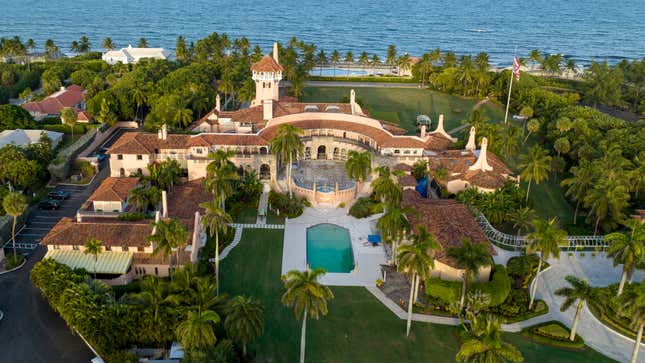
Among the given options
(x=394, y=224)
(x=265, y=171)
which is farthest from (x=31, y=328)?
(x=265, y=171)

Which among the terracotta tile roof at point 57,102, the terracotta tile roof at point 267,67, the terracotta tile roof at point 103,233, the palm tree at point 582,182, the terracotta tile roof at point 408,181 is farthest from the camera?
the terracotta tile roof at point 57,102

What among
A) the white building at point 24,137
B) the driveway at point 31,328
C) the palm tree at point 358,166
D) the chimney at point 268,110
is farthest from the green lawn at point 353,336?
the white building at point 24,137

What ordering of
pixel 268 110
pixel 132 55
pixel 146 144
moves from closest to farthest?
1. pixel 146 144
2. pixel 268 110
3. pixel 132 55

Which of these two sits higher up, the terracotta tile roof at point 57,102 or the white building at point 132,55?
the white building at point 132,55

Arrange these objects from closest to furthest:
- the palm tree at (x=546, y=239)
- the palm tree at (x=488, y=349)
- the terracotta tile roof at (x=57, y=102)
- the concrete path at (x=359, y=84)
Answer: the palm tree at (x=488, y=349) → the palm tree at (x=546, y=239) → the terracotta tile roof at (x=57, y=102) → the concrete path at (x=359, y=84)

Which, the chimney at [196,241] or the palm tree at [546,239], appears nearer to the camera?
Answer: the palm tree at [546,239]

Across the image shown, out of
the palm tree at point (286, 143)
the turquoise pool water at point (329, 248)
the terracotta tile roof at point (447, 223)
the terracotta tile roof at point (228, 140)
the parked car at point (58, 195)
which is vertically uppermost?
the palm tree at point (286, 143)

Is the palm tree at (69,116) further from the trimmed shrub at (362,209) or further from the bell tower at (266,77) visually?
the trimmed shrub at (362,209)

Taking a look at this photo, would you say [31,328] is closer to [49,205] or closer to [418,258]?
[49,205]
